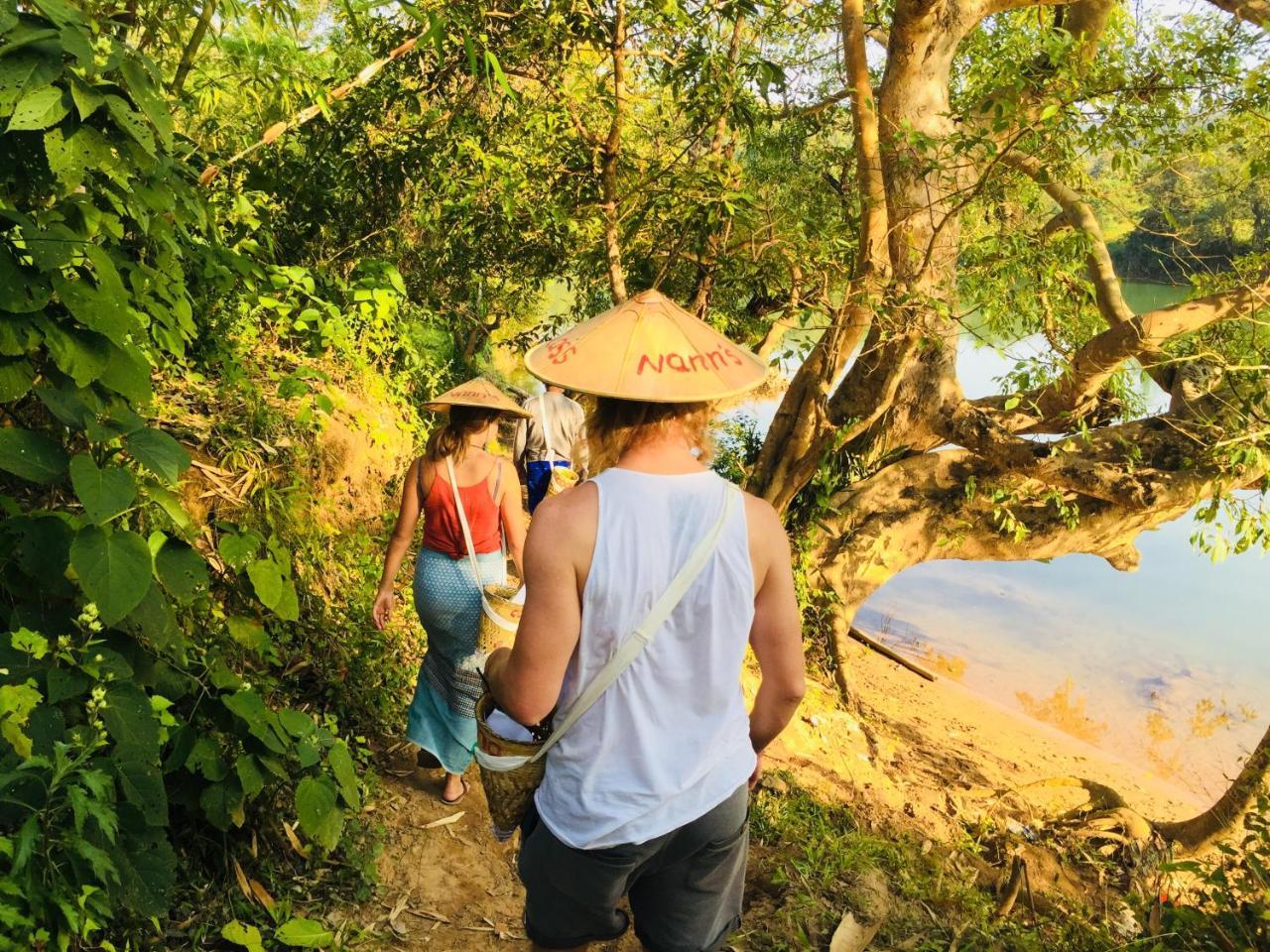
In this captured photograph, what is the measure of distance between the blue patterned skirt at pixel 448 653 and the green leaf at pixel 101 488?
151 cm

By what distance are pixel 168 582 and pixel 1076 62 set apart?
565 cm

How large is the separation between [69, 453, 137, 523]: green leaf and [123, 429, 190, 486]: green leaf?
56 mm

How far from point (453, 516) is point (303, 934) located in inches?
56.9

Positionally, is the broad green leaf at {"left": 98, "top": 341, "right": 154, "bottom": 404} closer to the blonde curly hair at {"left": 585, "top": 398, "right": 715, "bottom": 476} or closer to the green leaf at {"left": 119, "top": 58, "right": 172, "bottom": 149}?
the green leaf at {"left": 119, "top": 58, "right": 172, "bottom": 149}

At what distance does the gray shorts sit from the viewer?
193 cm

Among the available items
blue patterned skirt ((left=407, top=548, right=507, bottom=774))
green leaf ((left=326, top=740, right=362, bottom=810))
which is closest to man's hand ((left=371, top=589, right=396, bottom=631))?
blue patterned skirt ((left=407, top=548, right=507, bottom=774))

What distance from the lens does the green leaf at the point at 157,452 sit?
7.10ft

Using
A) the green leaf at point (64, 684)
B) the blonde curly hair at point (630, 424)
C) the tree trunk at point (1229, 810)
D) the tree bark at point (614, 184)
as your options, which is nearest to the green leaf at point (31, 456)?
the green leaf at point (64, 684)

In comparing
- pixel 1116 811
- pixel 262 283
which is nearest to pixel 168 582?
pixel 262 283

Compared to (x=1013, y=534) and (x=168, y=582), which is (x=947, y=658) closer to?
(x=1013, y=534)

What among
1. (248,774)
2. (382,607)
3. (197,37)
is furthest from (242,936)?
(197,37)

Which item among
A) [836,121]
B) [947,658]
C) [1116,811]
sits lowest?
[947,658]

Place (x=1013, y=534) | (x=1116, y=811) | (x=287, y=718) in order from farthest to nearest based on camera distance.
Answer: (x=1013, y=534) → (x=1116, y=811) → (x=287, y=718)

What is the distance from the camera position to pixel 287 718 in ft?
8.89
